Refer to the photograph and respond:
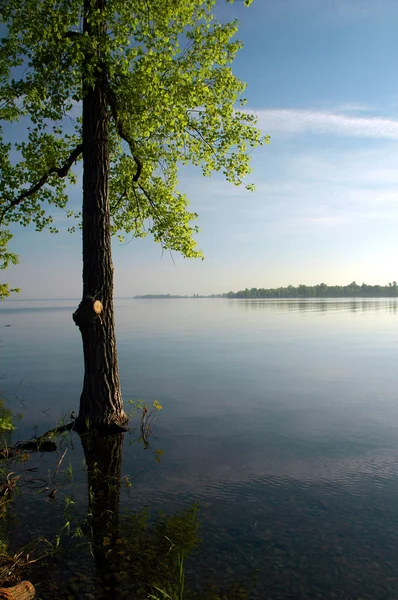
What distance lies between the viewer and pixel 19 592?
4.80m

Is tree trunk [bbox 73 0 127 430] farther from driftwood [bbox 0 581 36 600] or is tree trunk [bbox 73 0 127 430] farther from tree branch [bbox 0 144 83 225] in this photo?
driftwood [bbox 0 581 36 600]

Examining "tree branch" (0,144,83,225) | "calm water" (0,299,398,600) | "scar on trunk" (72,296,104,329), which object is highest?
"tree branch" (0,144,83,225)

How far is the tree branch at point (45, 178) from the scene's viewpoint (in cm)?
1327

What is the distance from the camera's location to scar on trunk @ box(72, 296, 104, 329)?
38.6ft

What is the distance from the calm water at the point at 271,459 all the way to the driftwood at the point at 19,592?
2018 millimetres

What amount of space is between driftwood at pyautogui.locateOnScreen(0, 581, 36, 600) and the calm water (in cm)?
202

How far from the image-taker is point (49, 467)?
9.70m

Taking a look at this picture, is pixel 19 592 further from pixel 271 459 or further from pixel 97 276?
pixel 97 276

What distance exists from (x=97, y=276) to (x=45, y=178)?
421 centimetres

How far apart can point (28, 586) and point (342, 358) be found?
23.5 meters

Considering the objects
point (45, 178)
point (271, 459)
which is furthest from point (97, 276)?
point (271, 459)

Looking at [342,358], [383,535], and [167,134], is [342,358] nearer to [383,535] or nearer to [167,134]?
[167,134]

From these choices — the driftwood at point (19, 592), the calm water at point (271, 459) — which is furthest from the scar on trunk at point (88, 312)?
the driftwood at point (19, 592)

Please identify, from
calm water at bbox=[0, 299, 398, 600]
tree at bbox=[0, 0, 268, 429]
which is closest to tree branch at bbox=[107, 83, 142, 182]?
tree at bbox=[0, 0, 268, 429]
